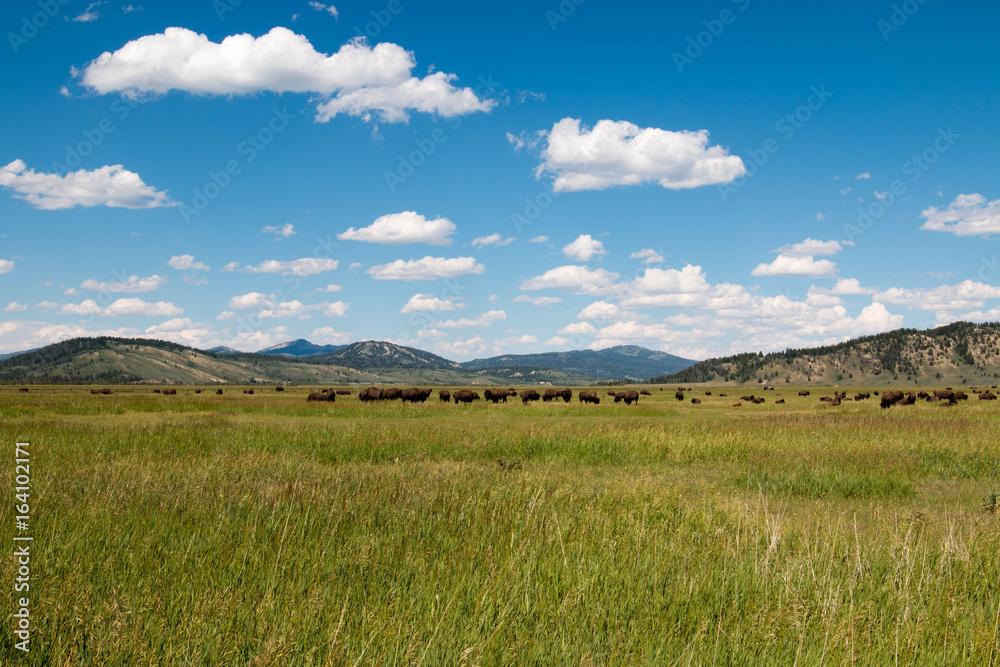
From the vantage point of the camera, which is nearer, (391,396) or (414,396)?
(414,396)

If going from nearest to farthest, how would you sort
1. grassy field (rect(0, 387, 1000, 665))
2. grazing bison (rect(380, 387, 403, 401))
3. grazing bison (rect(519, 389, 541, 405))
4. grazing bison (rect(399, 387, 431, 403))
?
1. grassy field (rect(0, 387, 1000, 665))
2. grazing bison (rect(399, 387, 431, 403))
3. grazing bison (rect(380, 387, 403, 401))
4. grazing bison (rect(519, 389, 541, 405))

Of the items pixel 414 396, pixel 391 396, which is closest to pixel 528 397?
pixel 414 396

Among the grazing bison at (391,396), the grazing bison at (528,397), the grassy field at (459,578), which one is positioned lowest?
the grazing bison at (528,397)

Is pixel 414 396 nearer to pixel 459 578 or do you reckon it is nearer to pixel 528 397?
pixel 528 397

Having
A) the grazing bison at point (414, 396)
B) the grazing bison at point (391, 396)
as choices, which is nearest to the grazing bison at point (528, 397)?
the grazing bison at point (414, 396)

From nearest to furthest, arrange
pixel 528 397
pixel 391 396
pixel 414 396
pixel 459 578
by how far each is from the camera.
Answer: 1. pixel 459 578
2. pixel 414 396
3. pixel 391 396
4. pixel 528 397

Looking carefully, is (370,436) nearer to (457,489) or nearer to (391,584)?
(457,489)

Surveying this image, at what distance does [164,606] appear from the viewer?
404cm

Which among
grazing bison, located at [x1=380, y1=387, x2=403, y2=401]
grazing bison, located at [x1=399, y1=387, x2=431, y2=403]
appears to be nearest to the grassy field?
grazing bison, located at [x1=399, y1=387, x2=431, y2=403]

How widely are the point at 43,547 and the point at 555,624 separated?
490cm

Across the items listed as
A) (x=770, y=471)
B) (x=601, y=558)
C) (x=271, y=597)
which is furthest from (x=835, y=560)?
(x=770, y=471)

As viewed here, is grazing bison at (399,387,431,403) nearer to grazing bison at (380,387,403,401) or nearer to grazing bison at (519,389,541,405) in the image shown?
grazing bison at (380,387,403,401)

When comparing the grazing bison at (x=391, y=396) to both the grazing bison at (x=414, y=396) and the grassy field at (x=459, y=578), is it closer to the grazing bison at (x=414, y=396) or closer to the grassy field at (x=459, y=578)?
the grazing bison at (x=414, y=396)

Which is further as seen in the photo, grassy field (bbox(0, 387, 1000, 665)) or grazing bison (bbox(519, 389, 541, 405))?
grazing bison (bbox(519, 389, 541, 405))
